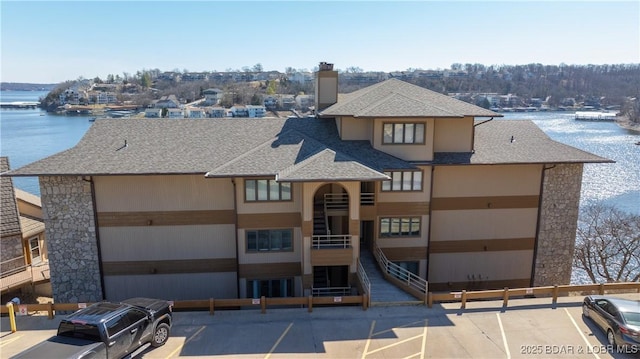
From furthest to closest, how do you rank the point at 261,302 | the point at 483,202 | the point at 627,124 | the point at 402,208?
the point at 627,124
the point at 483,202
the point at 402,208
the point at 261,302

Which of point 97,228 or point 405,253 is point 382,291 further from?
point 97,228

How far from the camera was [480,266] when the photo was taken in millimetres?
22562

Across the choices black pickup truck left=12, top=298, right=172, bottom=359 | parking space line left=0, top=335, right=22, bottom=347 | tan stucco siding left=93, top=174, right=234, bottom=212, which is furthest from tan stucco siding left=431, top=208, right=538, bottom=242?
parking space line left=0, top=335, right=22, bottom=347

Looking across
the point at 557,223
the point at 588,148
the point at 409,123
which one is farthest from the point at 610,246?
the point at 588,148

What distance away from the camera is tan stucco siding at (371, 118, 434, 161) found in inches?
814

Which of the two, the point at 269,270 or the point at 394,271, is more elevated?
the point at 269,270

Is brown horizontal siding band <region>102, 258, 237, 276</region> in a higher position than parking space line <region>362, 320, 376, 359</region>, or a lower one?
higher

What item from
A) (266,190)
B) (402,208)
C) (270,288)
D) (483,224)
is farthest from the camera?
(483,224)

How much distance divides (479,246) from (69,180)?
1986 centimetres

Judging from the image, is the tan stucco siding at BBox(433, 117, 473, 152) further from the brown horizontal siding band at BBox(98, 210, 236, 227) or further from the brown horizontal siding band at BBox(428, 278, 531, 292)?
the brown horizontal siding band at BBox(98, 210, 236, 227)

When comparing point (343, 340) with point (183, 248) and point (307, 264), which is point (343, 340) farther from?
point (183, 248)

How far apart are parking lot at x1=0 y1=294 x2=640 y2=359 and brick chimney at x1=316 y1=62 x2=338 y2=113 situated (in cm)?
1206

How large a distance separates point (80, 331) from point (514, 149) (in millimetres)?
20244

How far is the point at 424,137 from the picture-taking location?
68.2 feet
